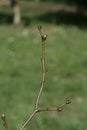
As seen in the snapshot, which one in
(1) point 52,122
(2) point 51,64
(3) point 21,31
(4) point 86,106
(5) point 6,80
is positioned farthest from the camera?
(3) point 21,31

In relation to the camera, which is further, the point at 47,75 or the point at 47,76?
the point at 47,75

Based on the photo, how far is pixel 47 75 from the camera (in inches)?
441

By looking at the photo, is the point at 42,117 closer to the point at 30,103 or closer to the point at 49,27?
the point at 30,103

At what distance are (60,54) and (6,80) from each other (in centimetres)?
300

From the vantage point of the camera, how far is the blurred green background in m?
7.84

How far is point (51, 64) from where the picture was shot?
12.1 m

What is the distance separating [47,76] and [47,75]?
21 centimetres

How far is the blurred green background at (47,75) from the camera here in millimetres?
7844

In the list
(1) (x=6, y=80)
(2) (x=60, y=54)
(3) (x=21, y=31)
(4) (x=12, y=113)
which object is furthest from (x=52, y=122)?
(3) (x=21, y=31)

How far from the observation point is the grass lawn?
777cm

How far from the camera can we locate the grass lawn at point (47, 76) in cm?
777

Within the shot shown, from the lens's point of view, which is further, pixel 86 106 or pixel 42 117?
pixel 86 106

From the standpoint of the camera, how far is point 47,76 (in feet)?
36.1

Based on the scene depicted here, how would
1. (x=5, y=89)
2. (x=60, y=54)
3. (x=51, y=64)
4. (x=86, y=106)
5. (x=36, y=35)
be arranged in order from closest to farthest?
(x=86, y=106), (x=5, y=89), (x=51, y=64), (x=60, y=54), (x=36, y=35)
